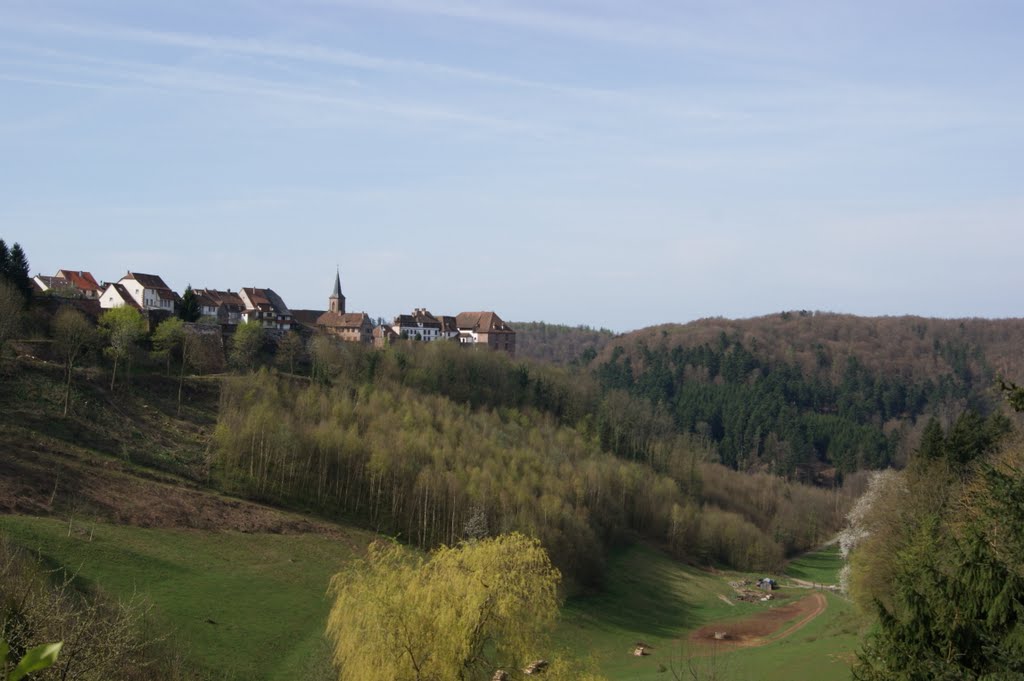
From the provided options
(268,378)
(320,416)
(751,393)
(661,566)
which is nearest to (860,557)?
(661,566)

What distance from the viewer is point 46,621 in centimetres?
2081

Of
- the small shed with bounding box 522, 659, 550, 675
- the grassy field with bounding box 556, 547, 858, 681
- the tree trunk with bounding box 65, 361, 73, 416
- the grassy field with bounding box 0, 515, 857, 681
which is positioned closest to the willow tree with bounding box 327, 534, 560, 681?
the small shed with bounding box 522, 659, 550, 675

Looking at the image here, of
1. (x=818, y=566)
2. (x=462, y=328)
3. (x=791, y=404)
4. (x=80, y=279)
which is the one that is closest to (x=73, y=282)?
(x=80, y=279)

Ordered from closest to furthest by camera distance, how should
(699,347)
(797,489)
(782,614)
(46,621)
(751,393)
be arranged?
(46,621), (782,614), (797,489), (751,393), (699,347)

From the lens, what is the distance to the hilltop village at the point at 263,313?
8425 cm

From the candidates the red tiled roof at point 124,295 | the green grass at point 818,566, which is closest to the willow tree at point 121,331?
the red tiled roof at point 124,295

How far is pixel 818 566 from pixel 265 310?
6353cm

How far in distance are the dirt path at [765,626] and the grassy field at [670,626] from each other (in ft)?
2.90

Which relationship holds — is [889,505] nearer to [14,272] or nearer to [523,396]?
[523,396]

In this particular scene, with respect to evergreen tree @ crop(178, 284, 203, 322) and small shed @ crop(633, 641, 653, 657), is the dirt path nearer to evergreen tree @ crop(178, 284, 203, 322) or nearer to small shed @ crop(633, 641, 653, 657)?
small shed @ crop(633, 641, 653, 657)

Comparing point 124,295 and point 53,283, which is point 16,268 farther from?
point 53,283

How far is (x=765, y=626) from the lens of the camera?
56719 mm

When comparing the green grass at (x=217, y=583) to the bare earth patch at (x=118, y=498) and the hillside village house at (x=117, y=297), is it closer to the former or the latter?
the bare earth patch at (x=118, y=498)

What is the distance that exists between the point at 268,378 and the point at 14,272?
20546mm
